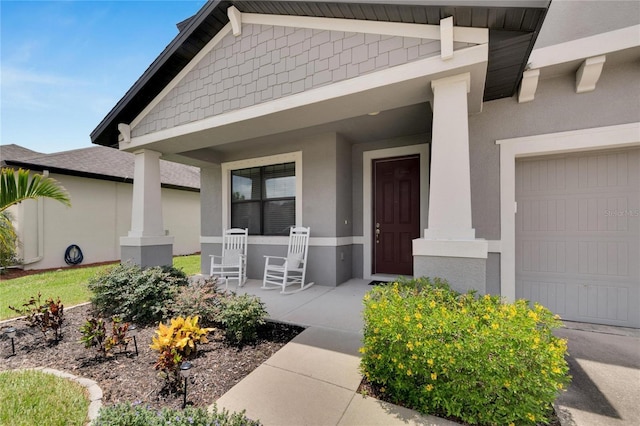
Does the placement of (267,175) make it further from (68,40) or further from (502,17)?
(502,17)

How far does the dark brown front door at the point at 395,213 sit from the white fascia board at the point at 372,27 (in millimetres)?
2720

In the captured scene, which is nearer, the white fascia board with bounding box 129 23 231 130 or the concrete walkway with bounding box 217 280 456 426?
the concrete walkway with bounding box 217 280 456 426

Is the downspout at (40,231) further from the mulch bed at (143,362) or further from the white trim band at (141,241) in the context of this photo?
the mulch bed at (143,362)

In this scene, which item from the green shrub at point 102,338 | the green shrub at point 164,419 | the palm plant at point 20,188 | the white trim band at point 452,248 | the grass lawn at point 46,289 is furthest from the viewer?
the grass lawn at point 46,289

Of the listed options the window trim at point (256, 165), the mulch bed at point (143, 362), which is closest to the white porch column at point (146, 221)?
the window trim at point (256, 165)

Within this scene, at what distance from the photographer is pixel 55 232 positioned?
25.7 ft

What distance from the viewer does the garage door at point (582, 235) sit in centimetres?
306

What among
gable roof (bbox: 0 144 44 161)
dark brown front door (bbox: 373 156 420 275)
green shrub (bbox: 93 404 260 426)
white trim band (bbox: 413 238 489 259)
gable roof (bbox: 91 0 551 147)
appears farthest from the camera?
gable roof (bbox: 0 144 44 161)

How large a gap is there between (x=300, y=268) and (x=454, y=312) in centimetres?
346

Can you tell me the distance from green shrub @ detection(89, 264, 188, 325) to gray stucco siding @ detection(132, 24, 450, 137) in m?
2.38

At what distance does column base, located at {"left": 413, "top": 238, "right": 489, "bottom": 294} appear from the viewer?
238 cm

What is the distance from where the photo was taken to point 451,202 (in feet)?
8.34

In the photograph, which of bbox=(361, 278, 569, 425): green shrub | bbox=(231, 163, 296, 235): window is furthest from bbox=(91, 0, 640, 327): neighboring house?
bbox=(231, 163, 296, 235): window

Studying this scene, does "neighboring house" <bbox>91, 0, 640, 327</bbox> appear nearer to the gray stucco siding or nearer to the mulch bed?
the gray stucco siding
